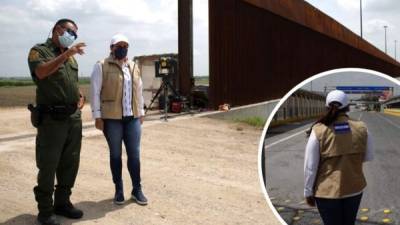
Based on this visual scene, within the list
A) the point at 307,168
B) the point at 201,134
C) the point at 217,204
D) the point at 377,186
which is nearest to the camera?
the point at 377,186

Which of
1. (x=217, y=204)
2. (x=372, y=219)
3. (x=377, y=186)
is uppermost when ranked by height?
(x=377, y=186)

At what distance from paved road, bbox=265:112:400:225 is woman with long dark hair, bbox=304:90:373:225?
1.9 inches

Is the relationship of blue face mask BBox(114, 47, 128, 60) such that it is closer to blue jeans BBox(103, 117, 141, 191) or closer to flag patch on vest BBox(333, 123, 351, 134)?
blue jeans BBox(103, 117, 141, 191)

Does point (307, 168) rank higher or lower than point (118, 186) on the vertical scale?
higher

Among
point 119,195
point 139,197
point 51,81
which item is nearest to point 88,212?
point 119,195

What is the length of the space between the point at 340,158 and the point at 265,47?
16699 millimetres

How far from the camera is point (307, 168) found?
1884mm

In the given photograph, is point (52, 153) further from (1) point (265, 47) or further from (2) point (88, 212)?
(1) point (265, 47)

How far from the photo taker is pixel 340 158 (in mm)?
2053

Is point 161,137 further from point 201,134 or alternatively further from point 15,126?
point 15,126

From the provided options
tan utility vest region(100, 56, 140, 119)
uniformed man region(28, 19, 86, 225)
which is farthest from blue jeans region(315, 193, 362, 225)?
tan utility vest region(100, 56, 140, 119)

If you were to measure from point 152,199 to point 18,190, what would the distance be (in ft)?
4.69

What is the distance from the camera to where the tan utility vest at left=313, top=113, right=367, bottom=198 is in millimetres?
1922

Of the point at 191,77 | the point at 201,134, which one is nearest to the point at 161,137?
the point at 201,134
